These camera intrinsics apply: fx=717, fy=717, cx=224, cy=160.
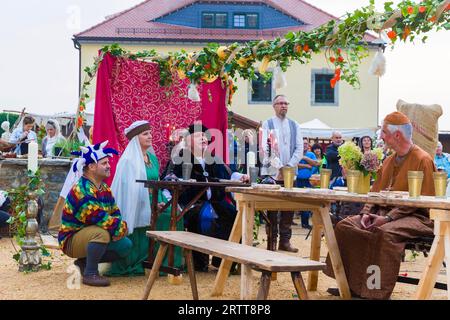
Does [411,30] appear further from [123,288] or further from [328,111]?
[328,111]

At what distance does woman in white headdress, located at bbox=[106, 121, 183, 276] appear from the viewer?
717 cm

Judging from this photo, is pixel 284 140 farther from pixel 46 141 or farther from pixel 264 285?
pixel 46 141

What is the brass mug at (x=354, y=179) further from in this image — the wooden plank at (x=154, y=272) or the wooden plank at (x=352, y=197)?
the wooden plank at (x=154, y=272)

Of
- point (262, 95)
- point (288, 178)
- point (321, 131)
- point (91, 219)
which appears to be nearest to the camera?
point (288, 178)

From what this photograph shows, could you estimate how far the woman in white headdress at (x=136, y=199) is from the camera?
7172mm

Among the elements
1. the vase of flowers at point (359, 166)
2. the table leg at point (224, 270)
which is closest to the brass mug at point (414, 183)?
the vase of flowers at point (359, 166)

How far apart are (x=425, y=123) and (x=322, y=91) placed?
80.4 feet

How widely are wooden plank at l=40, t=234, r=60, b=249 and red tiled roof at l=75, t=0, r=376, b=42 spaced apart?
2150cm

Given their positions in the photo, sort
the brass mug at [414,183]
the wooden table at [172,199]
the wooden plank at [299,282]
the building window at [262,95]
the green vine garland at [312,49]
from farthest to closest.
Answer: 1. the building window at [262,95]
2. the wooden table at [172,199]
3. the green vine garland at [312,49]
4. the brass mug at [414,183]
5. the wooden plank at [299,282]

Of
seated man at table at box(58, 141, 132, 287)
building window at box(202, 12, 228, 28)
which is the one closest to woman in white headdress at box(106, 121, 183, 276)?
seated man at table at box(58, 141, 132, 287)

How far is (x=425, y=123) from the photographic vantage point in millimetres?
7090

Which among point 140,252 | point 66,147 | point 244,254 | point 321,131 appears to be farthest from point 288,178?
point 321,131

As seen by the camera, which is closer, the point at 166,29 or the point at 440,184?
the point at 440,184

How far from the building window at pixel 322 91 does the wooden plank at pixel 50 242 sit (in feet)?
73.7
